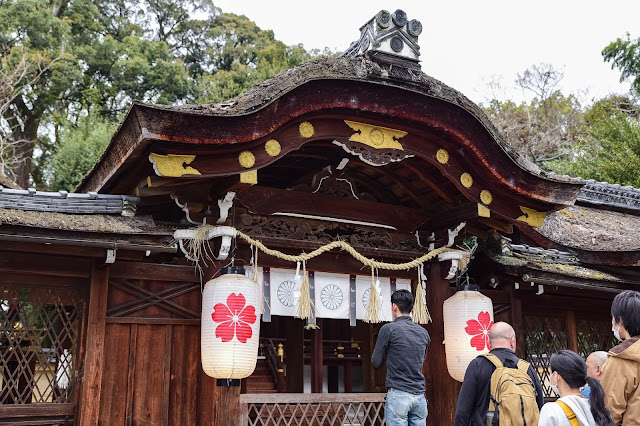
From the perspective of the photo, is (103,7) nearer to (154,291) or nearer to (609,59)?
(609,59)

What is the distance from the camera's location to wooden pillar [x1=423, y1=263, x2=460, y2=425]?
846 cm

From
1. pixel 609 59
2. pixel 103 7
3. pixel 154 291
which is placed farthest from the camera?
pixel 103 7

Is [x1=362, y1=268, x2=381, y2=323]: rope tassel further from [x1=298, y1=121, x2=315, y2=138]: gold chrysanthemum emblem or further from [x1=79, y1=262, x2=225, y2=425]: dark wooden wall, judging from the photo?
[x1=79, y1=262, x2=225, y2=425]: dark wooden wall

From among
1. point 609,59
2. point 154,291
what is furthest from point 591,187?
point 609,59

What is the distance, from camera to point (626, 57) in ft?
90.1

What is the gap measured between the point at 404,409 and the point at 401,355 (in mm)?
480

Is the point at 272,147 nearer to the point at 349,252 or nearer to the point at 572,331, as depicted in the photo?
the point at 349,252

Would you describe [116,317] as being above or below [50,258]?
below

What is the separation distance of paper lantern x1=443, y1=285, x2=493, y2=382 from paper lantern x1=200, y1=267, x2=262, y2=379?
283 centimetres

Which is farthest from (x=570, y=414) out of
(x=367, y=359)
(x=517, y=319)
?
(x=367, y=359)

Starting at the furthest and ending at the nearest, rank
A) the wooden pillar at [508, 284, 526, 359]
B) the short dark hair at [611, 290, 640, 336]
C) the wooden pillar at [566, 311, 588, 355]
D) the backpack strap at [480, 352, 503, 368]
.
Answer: the wooden pillar at [566, 311, 588, 355] → the wooden pillar at [508, 284, 526, 359] → the backpack strap at [480, 352, 503, 368] → the short dark hair at [611, 290, 640, 336]

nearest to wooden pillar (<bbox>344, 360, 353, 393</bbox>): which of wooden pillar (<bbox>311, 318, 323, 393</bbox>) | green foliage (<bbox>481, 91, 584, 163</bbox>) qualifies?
wooden pillar (<bbox>311, 318, 323, 393</bbox>)

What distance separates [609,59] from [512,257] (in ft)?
74.1

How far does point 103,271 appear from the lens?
A: 6.96m
